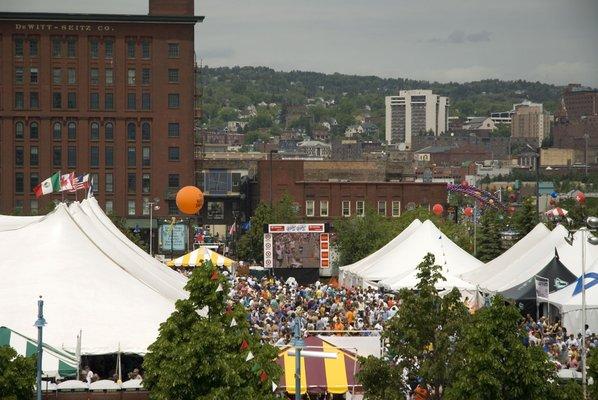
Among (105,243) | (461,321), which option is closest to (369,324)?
(105,243)

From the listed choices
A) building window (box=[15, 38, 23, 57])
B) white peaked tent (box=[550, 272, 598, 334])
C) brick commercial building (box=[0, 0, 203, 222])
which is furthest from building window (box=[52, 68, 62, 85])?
white peaked tent (box=[550, 272, 598, 334])

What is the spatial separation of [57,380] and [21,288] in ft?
17.2

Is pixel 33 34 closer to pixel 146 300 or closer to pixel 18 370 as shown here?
pixel 146 300

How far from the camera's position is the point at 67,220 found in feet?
136

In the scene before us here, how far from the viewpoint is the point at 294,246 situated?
7288cm

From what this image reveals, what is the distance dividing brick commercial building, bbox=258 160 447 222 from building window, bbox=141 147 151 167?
1031cm

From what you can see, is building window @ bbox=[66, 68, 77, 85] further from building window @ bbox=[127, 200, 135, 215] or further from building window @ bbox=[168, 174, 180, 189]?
building window @ bbox=[168, 174, 180, 189]

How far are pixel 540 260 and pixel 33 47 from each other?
73.3 meters

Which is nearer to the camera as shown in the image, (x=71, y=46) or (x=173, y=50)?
(x=173, y=50)

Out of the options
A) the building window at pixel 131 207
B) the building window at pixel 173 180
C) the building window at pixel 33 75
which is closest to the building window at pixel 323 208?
the building window at pixel 173 180

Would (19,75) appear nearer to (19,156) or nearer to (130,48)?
(19,156)

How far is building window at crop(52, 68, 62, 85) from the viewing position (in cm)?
11675

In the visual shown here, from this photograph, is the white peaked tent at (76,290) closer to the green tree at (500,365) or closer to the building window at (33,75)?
the green tree at (500,365)

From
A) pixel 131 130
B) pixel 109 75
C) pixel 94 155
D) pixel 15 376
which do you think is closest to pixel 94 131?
pixel 94 155
